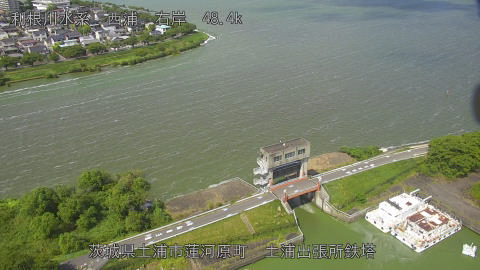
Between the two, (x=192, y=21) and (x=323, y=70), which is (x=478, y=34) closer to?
(x=323, y=70)

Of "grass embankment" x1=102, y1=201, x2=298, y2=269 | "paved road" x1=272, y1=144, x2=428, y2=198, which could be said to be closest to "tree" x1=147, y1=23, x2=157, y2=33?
"paved road" x1=272, y1=144, x2=428, y2=198

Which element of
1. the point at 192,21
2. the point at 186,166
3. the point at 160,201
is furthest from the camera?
the point at 192,21

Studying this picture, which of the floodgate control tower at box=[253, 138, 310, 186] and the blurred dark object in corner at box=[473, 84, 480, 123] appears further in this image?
the floodgate control tower at box=[253, 138, 310, 186]

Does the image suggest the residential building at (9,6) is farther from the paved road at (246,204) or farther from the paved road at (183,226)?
→ the paved road at (246,204)

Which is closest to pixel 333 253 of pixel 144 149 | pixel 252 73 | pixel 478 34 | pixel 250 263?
pixel 250 263

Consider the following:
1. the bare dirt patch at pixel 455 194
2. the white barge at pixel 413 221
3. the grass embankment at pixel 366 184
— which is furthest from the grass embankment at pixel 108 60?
the bare dirt patch at pixel 455 194

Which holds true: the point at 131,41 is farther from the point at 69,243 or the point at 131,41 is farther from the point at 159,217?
the point at 69,243

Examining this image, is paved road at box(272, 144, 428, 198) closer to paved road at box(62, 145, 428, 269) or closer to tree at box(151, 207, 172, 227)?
paved road at box(62, 145, 428, 269)
